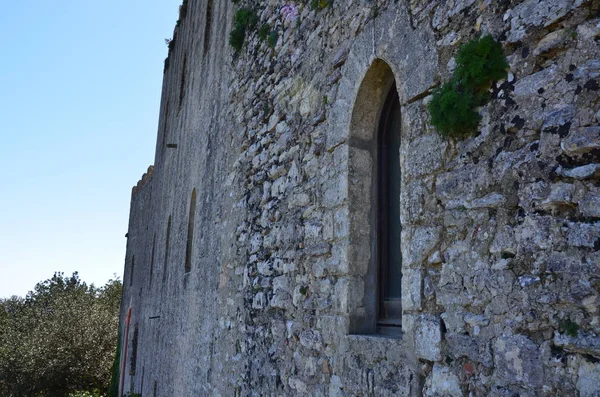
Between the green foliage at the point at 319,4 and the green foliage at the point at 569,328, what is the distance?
9.25ft

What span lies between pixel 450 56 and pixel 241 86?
11.2 ft

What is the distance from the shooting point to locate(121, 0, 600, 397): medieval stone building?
203 cm

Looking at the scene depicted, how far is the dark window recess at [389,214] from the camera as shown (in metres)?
3.26

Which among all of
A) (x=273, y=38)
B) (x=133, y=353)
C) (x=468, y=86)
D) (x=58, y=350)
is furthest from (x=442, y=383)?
(x=58, y=350)

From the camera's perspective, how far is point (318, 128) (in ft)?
12.7

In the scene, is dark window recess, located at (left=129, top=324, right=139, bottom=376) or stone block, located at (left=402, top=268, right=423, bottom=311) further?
dark window recess, located at (left=129, top=324, right=139, bottom=376)

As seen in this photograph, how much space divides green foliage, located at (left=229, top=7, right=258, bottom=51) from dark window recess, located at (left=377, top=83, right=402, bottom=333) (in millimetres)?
2659

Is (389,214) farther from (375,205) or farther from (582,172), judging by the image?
(582,172)

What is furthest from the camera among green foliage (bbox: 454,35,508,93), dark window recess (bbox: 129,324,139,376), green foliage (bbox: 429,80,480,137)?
dark window recess (bbox: 129,324,139,376)

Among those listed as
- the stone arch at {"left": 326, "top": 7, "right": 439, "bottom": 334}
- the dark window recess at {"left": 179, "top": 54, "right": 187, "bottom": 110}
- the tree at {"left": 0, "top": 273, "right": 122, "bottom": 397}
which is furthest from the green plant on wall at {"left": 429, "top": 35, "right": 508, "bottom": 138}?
the tree at {"left": 0, "top": 273, "right": 122, "bottom": 397}

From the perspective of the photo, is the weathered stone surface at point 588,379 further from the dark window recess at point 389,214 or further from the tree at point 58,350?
the tree at point 58,350

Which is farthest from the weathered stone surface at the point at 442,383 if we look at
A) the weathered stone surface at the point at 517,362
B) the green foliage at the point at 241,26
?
the green foliage at the point at 241,26

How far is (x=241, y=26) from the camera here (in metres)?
5.76

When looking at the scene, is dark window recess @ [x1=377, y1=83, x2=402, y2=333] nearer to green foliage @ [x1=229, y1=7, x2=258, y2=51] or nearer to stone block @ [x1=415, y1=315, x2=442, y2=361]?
stone block @ [x1=415, y1=315, x2=442, y2=361]
